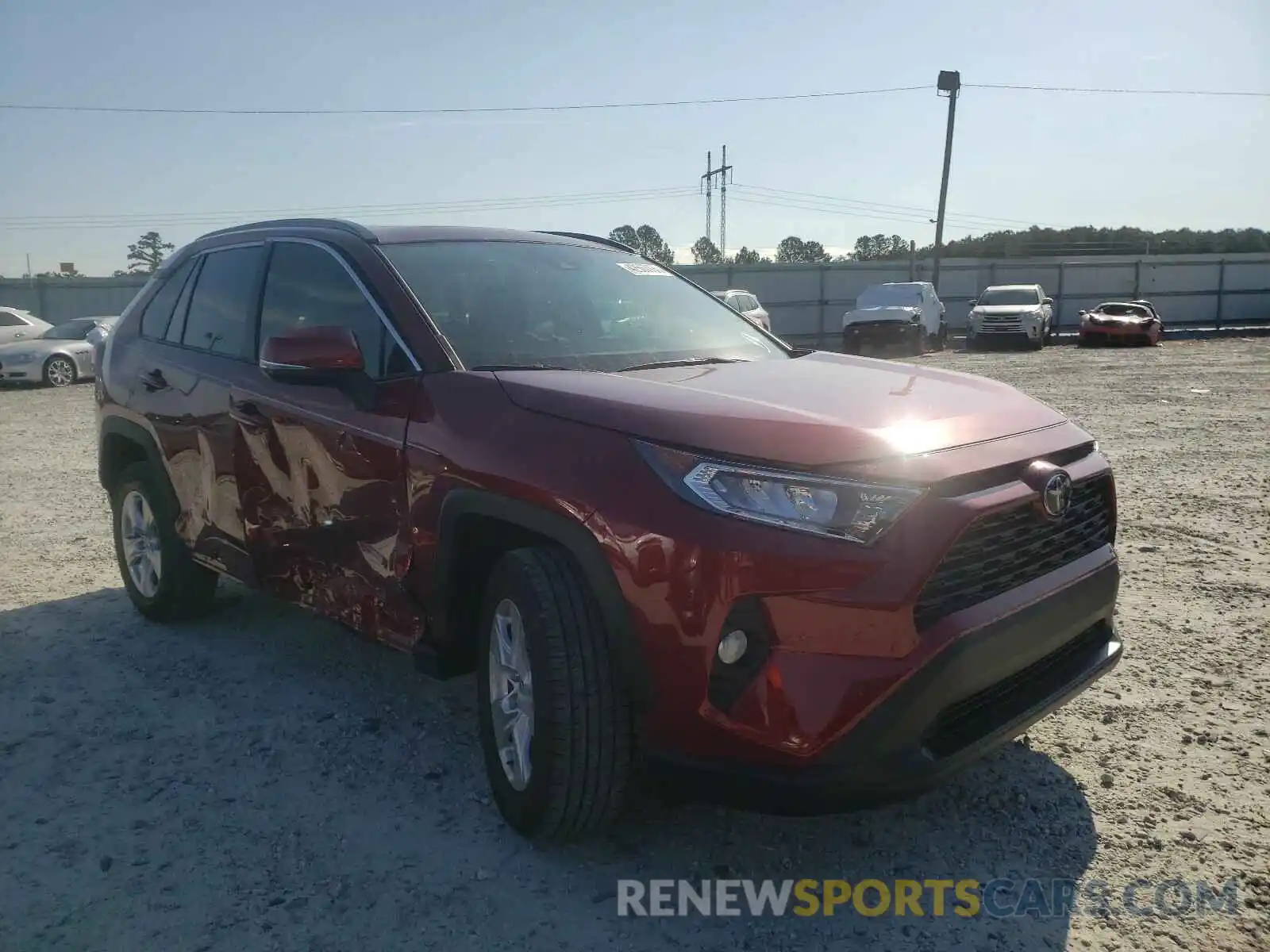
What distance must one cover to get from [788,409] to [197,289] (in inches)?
124

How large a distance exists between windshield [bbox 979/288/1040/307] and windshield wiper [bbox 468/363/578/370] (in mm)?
26615

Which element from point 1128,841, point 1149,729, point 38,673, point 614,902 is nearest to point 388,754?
point 614,902

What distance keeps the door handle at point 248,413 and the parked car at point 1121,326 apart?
2796cm

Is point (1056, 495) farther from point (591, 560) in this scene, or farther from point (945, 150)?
point (945, 150)

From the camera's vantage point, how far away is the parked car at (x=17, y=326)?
2116 centimetres

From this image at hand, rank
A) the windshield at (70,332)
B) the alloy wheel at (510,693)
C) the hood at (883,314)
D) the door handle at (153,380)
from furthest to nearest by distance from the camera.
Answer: the hood at (883,314) < the windshield at (70,332) < the door handle at (153,380) < the alloy wheel at (510,693)

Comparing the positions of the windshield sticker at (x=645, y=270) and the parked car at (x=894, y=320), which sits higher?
the windshield sticker at (x=645, y=270)

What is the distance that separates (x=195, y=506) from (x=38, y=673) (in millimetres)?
953

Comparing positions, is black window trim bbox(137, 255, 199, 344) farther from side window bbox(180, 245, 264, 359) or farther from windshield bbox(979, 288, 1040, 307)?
windshield bbox(979, 288, 1040, 307)

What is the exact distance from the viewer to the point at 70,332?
20.6m

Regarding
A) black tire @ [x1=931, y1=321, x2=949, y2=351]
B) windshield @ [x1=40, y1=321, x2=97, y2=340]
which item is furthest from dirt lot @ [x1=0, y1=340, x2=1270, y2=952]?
black tire @ [x1=931, y1=321, x2=949, y2=351]

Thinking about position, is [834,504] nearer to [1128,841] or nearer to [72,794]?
[1128,841]

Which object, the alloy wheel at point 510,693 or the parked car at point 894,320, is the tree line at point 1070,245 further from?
the alloy wheel at point 510,693

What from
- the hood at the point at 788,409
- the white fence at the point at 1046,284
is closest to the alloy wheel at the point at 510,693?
the hood at the point at 788,409
